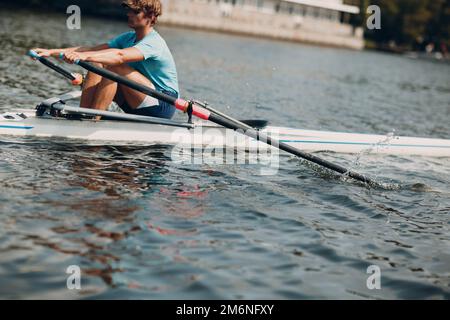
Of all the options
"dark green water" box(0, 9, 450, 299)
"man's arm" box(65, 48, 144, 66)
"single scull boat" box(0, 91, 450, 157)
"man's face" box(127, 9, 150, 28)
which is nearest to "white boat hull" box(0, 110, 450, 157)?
"single scull boat" box(0, 91, 450, 157)

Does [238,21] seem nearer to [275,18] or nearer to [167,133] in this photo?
[275,18]

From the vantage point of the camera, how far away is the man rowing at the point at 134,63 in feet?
30.2

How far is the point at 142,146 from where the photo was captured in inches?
423

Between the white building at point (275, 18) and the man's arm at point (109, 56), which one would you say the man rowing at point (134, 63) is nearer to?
the man's arm at point (109, 56)

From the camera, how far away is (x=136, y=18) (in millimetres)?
9438

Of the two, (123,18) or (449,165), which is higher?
(123,18)

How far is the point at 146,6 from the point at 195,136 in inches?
108

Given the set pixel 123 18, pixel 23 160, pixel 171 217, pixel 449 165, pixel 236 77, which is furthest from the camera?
pixel 123 18

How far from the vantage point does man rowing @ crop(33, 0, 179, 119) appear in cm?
922

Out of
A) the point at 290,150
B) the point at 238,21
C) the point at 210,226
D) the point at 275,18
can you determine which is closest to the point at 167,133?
the point at 290,150

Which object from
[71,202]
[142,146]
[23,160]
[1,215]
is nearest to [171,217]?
[71,202]

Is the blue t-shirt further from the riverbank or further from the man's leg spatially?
the riverbank
